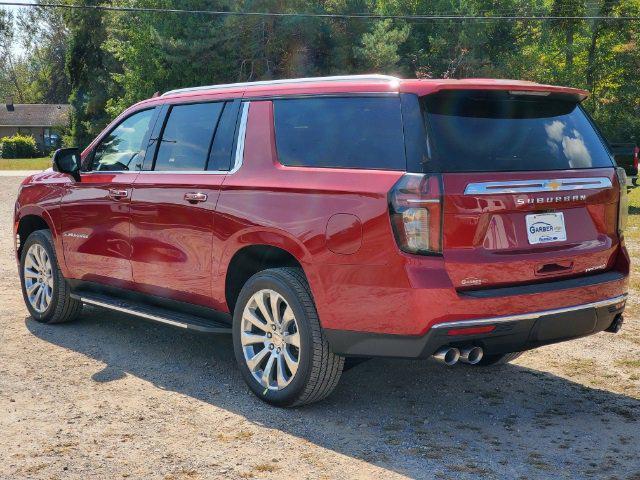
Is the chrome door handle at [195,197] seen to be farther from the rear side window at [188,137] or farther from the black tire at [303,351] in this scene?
the black tire at [303,351]

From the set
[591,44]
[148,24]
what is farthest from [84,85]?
[591,44]

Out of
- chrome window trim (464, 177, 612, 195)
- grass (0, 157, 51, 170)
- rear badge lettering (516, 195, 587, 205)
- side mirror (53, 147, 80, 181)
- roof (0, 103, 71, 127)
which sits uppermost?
roof (0, 103, 71, 127)

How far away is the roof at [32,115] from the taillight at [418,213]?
9355cm

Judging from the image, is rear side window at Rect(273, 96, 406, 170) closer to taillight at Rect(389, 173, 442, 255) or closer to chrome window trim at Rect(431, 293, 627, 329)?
taillight at Rect(389, 173, 442, 255)

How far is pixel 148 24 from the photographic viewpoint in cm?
4628

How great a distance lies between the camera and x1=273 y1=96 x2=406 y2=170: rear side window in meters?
4.49

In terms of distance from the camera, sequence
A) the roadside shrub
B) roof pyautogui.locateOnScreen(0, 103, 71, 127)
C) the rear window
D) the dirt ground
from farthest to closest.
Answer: roof pyautogui.locateOnScreen(0, 103, 71, 127) < the roadside shrub < the rear window < the dirt ground

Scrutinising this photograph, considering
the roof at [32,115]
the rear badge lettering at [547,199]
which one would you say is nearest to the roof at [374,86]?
the rear badge lettering at [547,199]

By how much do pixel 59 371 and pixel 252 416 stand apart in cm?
172

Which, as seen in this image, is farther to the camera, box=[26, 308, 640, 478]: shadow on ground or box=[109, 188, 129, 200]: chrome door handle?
box=[109, 188, 129, 200]: chrome door handle

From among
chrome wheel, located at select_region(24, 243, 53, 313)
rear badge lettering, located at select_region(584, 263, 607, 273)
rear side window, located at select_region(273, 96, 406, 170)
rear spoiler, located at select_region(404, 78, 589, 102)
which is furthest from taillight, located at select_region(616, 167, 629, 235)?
chrome wheel, located at select_region(24, 243, 53, 313)

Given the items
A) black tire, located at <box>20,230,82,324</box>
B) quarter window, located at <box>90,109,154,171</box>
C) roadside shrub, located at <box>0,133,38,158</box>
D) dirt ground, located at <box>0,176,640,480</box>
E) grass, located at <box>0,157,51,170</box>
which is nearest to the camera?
dirt ground, located at <box>0,176,640,480</box>

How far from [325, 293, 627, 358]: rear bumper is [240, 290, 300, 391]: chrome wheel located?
14.9 inches

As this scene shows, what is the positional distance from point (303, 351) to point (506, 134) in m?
1.70
